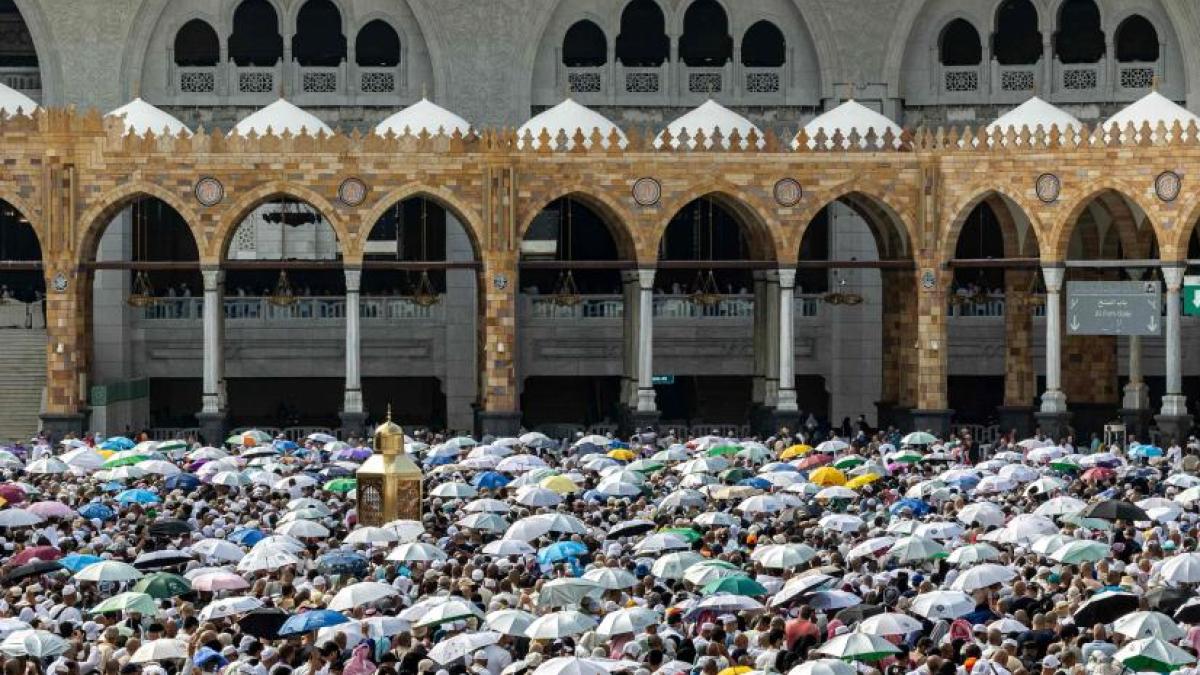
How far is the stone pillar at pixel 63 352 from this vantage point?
161ft

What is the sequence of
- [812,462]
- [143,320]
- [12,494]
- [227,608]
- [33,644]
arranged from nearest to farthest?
[33,644] < [227,608] < [12,494] < [812,462] < [143,320]

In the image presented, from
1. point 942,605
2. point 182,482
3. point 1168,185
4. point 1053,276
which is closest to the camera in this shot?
point 942,605

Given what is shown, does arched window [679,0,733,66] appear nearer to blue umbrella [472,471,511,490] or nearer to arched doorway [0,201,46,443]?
arched doorway [0,201,46,443]

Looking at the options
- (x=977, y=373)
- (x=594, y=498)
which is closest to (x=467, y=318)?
(x=977, y=373)

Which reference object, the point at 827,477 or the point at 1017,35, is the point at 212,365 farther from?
the point at 1017,35

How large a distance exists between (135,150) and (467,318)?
404 inches

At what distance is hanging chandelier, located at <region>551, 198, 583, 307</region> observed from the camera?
51.6 m

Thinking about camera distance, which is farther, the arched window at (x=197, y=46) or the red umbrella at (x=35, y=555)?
the arched window at (x=197, y=46)

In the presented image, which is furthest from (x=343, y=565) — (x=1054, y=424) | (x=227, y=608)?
(x=1054, y=424)

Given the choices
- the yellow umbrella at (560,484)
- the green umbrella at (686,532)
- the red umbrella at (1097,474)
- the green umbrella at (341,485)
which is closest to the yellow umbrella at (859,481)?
the red umbrella at (1097,474)

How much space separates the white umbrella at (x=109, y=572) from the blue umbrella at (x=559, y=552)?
4923 mm

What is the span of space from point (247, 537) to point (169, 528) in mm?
1404

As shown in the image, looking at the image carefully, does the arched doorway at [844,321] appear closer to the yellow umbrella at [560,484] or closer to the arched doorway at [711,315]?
the arched doorway at [711,315]

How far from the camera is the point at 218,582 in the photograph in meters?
24.0
